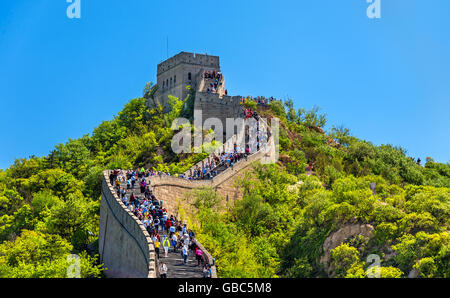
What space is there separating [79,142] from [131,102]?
8.13m

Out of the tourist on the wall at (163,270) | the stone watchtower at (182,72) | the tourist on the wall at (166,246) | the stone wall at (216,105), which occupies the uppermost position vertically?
the stone watchtower at (182,72)

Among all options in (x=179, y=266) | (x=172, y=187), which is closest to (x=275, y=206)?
(x=172, y=187)

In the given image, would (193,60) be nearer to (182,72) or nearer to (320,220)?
(182,72)

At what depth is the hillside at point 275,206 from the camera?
108 feet

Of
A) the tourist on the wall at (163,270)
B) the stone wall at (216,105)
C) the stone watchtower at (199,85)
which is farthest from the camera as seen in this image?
the stone watchtower at (199,85)

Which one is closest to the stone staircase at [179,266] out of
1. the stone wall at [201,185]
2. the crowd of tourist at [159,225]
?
the crowd of tourist at [159,225]

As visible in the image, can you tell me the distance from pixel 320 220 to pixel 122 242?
40.8 feet

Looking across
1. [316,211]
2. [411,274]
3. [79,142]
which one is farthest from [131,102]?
[411,274]

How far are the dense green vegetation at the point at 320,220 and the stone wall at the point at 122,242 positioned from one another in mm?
4583

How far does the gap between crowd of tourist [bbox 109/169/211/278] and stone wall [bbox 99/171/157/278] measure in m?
0.42

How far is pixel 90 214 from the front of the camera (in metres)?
45.7

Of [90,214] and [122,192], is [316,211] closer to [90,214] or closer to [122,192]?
[122,192]

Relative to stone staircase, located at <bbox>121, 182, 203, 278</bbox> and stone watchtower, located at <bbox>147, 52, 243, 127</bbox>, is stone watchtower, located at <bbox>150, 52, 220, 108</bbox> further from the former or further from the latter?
stone staircase, located at <bbox>121, 182, 203, 278</bbox>

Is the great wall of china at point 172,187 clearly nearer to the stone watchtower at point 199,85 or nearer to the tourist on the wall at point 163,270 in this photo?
the stone watchtower at point 199,85
